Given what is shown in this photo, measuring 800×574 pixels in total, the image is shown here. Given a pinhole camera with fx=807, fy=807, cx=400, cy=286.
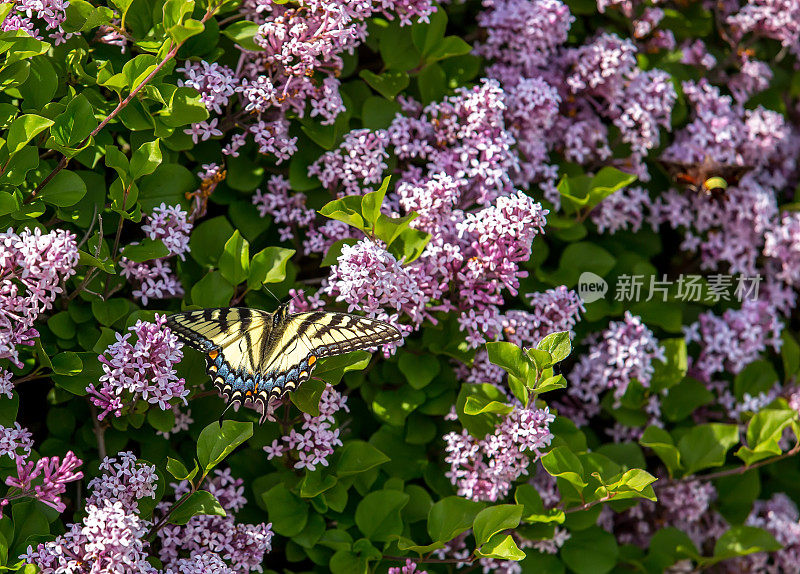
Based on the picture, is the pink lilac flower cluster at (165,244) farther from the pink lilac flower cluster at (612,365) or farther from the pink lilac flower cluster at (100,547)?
the pink lilac flower cluster at (612,365)

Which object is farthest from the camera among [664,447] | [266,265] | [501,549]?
[664,447]

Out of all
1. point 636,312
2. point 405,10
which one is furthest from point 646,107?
point 405,10

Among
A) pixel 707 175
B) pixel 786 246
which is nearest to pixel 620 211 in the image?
pixel 707 175

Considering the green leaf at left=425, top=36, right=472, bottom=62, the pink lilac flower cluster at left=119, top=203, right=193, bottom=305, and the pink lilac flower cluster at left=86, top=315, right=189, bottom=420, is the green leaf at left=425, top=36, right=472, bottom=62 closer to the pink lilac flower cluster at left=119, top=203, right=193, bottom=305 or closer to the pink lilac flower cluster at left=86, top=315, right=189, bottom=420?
the pink lilac flower cluster at left=119, top=203, right=193, bottom=305

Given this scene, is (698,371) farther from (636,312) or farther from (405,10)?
(405,10)

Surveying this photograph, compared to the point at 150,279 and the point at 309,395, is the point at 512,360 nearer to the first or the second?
the point at 309,395

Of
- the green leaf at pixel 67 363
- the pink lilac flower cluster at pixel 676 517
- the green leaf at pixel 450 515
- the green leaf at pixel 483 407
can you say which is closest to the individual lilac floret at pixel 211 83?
the green leaf at pixel 67 363
